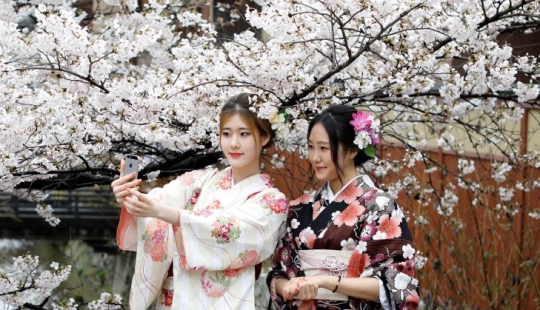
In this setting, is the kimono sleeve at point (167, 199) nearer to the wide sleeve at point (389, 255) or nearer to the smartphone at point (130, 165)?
the smartphone at point (130, 165)

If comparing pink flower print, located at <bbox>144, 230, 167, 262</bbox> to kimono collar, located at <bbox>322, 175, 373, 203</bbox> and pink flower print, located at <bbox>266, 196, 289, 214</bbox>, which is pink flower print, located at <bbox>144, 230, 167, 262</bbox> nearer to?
pink flower print, located at <bbox>266, 196, 289, 214</bbox>

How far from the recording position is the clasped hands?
3.11 m

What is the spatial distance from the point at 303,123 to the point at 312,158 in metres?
0.48

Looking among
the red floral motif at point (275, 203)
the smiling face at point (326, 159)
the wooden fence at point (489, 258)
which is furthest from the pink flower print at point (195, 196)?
the wooden fence at point (489, 258)

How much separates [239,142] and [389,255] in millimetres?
720

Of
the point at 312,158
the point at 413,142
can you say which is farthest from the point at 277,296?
the point at 413,142

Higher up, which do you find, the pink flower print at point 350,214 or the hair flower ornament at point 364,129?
the hair flower ornament at point 364,129

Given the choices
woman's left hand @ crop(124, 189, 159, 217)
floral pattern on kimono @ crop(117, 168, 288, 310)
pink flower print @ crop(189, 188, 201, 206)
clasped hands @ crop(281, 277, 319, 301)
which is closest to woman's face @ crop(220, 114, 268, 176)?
floral pattern on kimono @ crop(117, 168, 288, 310)

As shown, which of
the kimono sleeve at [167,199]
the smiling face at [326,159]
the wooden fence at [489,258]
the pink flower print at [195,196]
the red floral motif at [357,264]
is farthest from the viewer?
the wooden fence at [489,258]

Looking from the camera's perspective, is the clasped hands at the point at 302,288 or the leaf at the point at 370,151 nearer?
the clasped hands at the point at 302,288

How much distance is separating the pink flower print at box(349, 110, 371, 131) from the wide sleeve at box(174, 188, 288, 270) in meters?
0.43

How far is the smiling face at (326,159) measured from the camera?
3.30m

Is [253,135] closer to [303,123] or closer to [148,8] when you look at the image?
[303,123]

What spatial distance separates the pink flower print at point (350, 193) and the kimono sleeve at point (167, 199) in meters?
0.60
